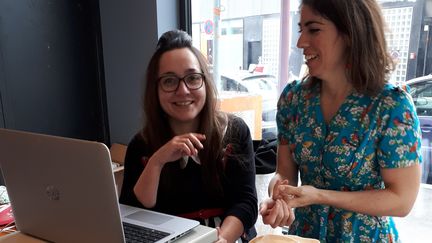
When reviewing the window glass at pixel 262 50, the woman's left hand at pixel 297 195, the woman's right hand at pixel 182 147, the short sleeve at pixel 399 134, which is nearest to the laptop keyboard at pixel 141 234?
the woman's right hand at pixel 182 147

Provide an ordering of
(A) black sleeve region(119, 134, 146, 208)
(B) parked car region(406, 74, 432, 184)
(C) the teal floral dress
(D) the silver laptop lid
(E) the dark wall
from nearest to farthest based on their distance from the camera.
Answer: (D) the silver laptop lid
(C) the teal floral dress
(A) black sleeve region(119, 134, 146, 208)
(B) parked car region(406, 74, 432, 184)
(E) the dark wall

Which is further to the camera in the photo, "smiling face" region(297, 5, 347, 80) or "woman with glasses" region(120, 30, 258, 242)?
"woman with glasses" region(120, 30, 258, 242)

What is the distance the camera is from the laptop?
841 millimetres

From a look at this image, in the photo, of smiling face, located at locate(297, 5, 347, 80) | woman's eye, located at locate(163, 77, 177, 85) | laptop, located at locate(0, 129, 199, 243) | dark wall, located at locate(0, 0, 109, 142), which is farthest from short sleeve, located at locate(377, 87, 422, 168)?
dark wall, located at locate(0, 0, 109, 142)

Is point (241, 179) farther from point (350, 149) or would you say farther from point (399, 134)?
point (399, 134)

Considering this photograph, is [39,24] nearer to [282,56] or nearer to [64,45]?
[64,45]

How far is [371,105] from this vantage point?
1.12 meters

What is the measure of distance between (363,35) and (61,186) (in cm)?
94

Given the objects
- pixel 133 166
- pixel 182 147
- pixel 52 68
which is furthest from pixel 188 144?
pixel 52 68

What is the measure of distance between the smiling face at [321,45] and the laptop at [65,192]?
62 cm

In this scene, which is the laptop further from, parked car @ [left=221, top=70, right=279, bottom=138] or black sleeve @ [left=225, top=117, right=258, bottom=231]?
parked car @ [left=221, top=70, right=279, bottom=138]

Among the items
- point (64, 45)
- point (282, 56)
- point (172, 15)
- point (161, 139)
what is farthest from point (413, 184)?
point (64, 45)

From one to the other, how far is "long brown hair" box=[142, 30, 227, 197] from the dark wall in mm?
1564

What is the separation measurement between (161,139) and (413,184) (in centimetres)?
91
